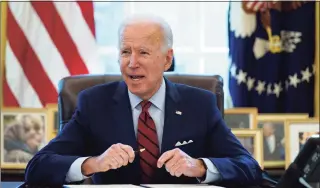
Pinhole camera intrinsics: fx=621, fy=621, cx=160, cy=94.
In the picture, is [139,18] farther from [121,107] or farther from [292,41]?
[292,41]

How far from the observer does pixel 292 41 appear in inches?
154

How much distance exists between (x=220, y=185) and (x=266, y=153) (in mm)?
1793

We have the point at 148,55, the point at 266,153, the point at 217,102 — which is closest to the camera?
the point at 148,55

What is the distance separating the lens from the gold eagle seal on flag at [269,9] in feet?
12.8

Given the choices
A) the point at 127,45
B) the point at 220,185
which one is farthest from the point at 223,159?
the point at 127,45

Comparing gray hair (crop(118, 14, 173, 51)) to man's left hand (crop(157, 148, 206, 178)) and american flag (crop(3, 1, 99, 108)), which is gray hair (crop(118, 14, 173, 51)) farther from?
american flag (crop(3, 1, 99, 108))

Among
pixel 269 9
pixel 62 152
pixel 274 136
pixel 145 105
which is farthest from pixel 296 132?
pixel 62 152

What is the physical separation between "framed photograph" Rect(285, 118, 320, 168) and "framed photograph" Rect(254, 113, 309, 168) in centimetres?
4

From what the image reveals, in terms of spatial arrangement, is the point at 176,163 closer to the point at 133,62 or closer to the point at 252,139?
the point at 133,62

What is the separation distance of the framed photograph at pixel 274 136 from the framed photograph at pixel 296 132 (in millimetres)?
35

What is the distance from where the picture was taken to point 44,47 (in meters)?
3.92

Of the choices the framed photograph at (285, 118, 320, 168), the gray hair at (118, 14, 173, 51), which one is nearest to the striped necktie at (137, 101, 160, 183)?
the gray hair at (118, 14, 173, 51)

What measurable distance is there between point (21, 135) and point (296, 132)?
1715 millimetres

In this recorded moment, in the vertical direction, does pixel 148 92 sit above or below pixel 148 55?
below
